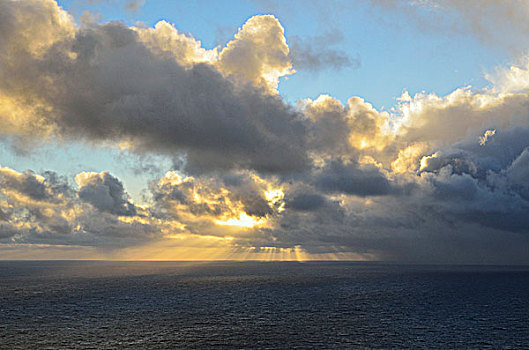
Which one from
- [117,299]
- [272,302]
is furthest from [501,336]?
[117,299]

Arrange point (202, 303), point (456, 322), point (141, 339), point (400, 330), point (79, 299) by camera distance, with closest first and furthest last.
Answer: point (141, 339) < point (400, 330) < point (456, 322) < point (202, 303) < point (79, 299)

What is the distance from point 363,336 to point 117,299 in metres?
112

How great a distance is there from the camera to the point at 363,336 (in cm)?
9350

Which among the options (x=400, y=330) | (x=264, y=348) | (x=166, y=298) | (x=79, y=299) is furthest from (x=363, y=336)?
(x=79, y=299)

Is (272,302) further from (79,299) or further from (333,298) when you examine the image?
(79,299)

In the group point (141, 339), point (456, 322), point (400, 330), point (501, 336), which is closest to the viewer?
point (141, 339)

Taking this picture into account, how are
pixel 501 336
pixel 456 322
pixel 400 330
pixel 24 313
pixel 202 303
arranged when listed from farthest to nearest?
pixel 202 303, pixel 24 313, pixel 456 322, pixel 400 330, pixel 501 336

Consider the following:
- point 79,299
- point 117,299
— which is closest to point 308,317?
point 117,299

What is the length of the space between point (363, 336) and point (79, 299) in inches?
4837

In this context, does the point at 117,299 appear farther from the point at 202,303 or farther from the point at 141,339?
the point at 141,339

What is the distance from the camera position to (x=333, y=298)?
570 ft

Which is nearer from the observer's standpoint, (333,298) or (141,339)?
(141,339)

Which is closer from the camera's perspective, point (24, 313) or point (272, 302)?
point (24, 313)

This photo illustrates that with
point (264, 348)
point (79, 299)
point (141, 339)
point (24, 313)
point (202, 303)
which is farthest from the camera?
point (79, 299)
